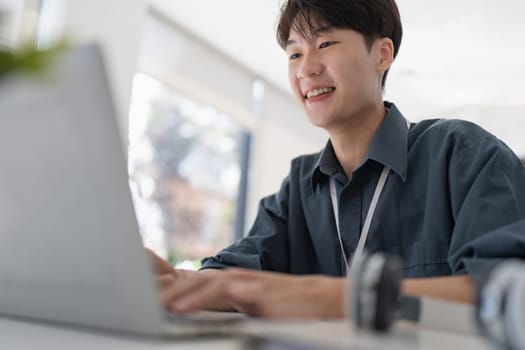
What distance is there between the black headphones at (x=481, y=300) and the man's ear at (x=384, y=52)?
Result: 119 cm

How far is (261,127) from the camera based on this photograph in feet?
15.5

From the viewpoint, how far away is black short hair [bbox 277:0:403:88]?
1.46 metres

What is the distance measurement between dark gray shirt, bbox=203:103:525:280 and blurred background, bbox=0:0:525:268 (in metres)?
1.82

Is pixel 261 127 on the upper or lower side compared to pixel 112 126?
upper

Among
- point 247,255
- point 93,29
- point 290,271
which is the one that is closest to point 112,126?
point 247,255

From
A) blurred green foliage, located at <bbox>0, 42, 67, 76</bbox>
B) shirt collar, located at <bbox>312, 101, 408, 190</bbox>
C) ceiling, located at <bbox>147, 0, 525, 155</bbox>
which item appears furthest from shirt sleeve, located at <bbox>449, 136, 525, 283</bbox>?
ceiling, located at <bbox>147, 0, 525, 155</bbox>

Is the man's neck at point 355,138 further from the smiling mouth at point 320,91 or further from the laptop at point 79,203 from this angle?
the laptop at point 79,203

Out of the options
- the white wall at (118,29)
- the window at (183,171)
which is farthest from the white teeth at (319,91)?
the window at (183,171)

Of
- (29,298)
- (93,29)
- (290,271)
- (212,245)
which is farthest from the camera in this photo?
(212,245)

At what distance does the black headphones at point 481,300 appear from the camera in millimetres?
424

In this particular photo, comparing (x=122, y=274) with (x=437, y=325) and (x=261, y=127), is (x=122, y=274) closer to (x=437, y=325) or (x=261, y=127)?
(x=437, y=325)

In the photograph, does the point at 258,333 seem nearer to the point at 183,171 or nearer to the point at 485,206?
the point at 485,206

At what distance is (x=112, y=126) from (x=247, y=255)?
3.21ft

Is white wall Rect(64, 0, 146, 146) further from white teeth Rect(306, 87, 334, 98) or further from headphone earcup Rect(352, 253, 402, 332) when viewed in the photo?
headphone earcup Rect(352, 253, 402, 332)
